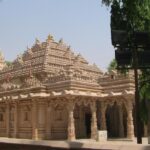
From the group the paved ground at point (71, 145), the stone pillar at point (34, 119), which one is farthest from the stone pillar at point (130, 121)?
the paved ground at point (71, 145)

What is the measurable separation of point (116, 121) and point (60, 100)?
728 centimetres

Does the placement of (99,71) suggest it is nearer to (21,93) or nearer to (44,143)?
(21,93)

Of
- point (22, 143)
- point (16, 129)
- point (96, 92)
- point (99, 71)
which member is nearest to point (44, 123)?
point (16, 129)

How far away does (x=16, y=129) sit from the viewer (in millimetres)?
29031

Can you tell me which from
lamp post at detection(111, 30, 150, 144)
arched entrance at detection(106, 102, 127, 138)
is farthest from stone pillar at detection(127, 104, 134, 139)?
lamp post at detection(111, 30, 150, 144)

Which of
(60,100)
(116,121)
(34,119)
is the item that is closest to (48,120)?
(34,119)

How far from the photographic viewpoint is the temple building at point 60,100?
83.9 ft

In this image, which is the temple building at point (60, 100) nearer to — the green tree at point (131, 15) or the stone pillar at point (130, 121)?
the stone pillar at point (130, 121)

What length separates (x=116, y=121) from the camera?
30297 mm

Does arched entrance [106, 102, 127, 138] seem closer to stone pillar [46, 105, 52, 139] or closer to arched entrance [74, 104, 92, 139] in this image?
arched entrance [74, 104, 92, 139]

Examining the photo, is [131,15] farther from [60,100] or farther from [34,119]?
[34,119]

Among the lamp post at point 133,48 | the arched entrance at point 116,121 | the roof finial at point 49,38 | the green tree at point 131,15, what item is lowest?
the arched entrance at point 116,121

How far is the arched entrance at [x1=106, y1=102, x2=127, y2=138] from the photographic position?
29.2 meters

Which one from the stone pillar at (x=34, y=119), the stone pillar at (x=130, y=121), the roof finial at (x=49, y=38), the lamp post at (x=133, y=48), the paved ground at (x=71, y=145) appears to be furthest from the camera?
the roof finial at (x=49, y=38)
